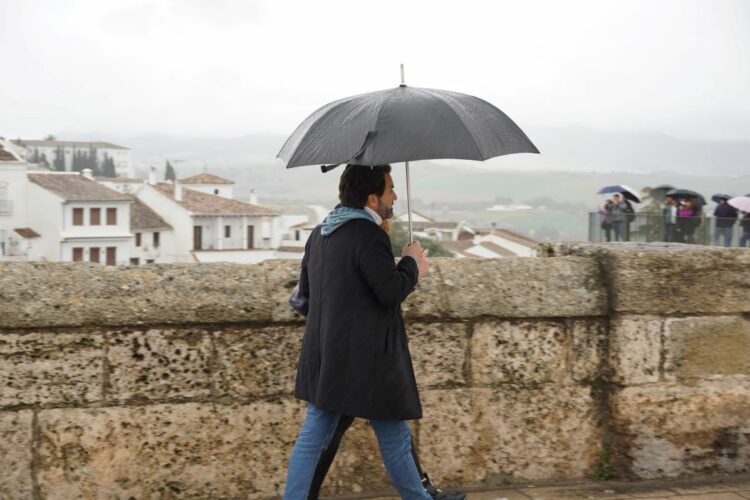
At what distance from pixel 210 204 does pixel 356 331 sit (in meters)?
75.0

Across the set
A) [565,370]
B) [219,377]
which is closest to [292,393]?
[219,377]

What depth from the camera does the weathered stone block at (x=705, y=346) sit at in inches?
178

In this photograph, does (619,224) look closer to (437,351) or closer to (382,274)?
(437,351)

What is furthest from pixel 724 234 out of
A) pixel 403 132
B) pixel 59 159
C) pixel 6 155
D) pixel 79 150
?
pixel 79 150

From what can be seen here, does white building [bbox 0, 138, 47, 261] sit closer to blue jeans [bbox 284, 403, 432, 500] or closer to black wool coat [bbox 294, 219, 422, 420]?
blue jeans [bbox 284, 403, 432, 500]

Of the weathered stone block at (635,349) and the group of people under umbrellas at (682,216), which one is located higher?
the group of people under umbrellas at (682,216)

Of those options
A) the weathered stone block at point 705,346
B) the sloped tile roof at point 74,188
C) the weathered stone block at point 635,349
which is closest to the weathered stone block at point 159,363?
the weathered stone block at point 635,349

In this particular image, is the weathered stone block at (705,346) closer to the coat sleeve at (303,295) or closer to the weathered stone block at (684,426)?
the weathered stone block at (684,426)

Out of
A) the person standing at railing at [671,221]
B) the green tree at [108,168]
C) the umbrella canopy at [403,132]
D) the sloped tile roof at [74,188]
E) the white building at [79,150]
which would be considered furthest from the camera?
the white building at [79,150]

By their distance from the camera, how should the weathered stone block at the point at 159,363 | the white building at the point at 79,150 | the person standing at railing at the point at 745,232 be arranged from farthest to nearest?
1. the white building at the point at 79,150
2. the person standing at railing at the point at 745,232
3. the weathered stone block at the point at 159,363

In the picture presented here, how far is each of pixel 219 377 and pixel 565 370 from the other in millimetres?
1597

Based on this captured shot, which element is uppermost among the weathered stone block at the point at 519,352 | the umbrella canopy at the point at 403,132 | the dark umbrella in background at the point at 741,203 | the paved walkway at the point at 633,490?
the umbrella canopy at the point at 403,132

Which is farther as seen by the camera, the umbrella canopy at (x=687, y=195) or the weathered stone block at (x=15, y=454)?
the umbrella canopy at (x=687, y=195)

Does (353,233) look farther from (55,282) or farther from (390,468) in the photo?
(55,282)
